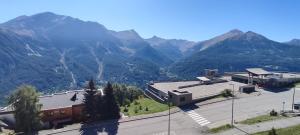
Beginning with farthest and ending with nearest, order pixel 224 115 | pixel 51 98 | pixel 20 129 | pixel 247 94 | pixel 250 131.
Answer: pixel 247 94 < pixel 51 98 < pixel 224 115 < pixel 20 129 < pixel 250 131

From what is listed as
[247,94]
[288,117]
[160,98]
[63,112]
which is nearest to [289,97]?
[247,94]

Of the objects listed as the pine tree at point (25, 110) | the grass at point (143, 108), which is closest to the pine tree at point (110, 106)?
the grass at point (143, 108)

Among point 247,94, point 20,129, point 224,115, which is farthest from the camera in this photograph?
point 247,94

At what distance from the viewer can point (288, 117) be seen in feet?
219

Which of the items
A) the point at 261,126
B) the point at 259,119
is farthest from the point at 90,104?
the point at 261,126

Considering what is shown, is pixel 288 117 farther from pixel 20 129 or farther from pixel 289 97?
pixel 20 129

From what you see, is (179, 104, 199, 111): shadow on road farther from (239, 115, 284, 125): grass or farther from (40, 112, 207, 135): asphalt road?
(239, 115, 284, 125): grass

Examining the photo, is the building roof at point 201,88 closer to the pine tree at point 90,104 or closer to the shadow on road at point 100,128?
the shadow on road at point 100,128

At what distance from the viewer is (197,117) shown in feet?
235

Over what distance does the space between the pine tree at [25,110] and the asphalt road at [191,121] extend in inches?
97.5

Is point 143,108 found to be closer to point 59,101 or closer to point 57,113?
point 59,101

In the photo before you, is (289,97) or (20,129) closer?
(20,129)

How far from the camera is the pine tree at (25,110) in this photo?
63.1 metres

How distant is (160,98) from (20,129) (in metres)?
42.4
